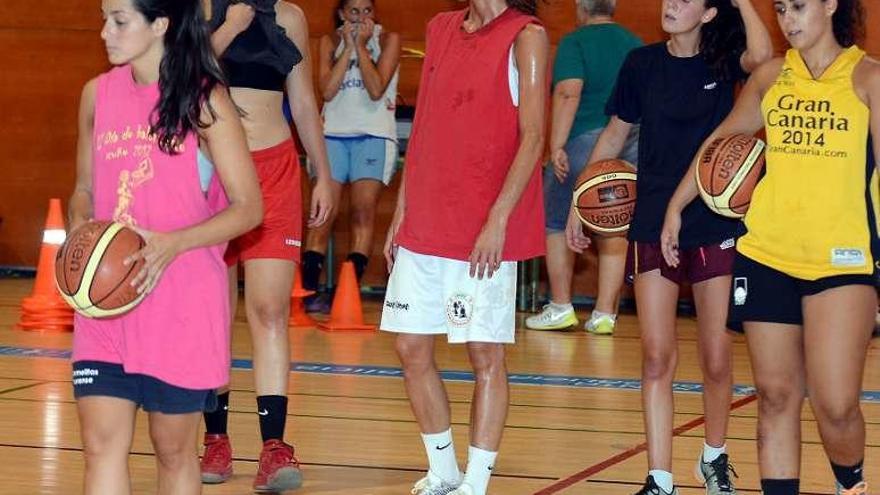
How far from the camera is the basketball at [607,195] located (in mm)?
5520

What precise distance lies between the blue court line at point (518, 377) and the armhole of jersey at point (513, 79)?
9.85ft

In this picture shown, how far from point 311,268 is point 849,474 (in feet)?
19.4

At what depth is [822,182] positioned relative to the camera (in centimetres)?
447

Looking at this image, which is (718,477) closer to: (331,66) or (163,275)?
(163,275)

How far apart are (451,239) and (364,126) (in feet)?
17.6

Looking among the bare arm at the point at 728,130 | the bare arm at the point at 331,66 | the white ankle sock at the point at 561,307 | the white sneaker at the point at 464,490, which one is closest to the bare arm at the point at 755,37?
the bare arm at the point at 728,130

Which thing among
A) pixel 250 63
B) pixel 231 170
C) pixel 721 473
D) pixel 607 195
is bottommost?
pixel 721 473

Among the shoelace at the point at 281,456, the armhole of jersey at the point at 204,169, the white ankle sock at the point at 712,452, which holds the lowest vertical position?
the shoelace at the point at 281,456

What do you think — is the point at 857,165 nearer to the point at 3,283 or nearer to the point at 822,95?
the point at 822,95

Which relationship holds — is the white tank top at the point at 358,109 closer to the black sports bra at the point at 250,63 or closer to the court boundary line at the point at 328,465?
the court boundary line at the point at 328,465

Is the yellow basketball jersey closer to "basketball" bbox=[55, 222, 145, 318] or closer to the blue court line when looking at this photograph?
"basketball" bbox=[55, 222, 145, 318]

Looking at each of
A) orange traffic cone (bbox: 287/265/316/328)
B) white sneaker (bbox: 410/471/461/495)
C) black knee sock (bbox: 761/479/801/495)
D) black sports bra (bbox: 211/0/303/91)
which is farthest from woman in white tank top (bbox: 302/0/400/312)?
black knee sock (bbox: 761/479/801/495)

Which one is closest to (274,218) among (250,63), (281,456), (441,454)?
(250,63)

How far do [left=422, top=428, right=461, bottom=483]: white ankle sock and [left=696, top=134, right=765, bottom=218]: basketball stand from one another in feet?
4.06
